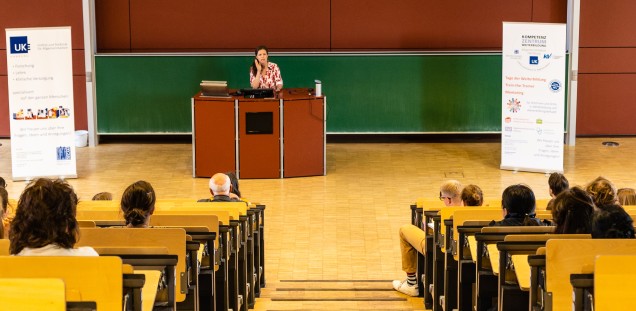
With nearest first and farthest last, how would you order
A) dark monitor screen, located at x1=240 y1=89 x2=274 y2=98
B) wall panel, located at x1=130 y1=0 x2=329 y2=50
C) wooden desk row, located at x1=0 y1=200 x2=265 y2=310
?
wooden desk row, located at x1=0 y1=200 x2=265 y2=310
dark monitor screen, located at x1=240 y1=89 x2=274 y2=98
wall panel, located at x1=130 y1=0 x2=329 y2=50

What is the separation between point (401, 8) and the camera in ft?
51.4

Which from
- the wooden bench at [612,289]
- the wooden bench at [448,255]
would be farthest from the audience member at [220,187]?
the wooden bench at [612,289]

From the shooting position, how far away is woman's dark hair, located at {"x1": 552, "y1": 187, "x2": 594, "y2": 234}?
554 centimetres

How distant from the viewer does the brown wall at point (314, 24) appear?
1563 cm

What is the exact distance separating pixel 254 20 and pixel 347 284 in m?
7.73

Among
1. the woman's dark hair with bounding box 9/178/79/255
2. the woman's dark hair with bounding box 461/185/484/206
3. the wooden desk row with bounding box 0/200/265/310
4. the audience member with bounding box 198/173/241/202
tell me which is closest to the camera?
the woman's dark hair with bounding box 9/178/79/255

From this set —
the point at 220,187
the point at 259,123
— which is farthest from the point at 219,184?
the point at 259,123

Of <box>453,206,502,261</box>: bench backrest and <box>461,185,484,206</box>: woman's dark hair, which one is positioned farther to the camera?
<box>461,185,484,206</box>: woman's dark hair

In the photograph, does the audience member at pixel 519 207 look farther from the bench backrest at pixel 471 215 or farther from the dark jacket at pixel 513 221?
the bench backrest at pixel 471 215

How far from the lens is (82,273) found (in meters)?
4.11

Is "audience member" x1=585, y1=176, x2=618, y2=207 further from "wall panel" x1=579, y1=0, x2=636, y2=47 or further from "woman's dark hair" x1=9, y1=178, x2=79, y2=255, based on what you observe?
"wall panel" x1=579, y1=0, x2=636, y2=47

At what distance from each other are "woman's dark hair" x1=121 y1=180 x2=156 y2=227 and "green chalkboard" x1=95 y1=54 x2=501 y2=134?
31.3 feet

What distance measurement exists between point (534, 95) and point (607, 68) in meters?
3.10

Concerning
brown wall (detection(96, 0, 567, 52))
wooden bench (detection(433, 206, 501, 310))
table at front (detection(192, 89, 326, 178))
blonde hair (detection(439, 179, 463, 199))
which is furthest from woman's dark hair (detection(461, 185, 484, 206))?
brown wall (detection(96, 0, 567, 52))
